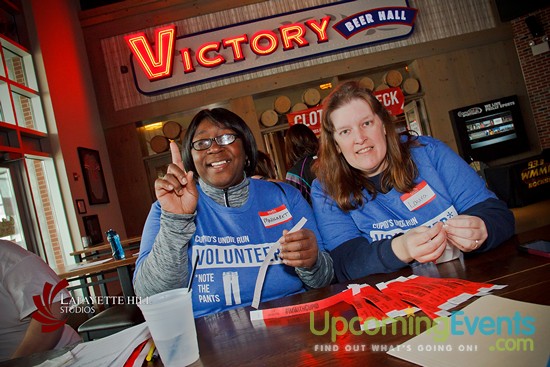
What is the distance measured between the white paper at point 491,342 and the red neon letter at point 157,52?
6.98 meters

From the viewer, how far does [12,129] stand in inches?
187

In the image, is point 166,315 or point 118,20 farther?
point 118,20

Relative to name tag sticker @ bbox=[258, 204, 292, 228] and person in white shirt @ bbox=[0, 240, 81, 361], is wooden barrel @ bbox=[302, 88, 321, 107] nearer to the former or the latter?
name tag sticker @ bbox=[258, 204, 292, 228]

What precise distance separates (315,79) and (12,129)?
4.85 meters

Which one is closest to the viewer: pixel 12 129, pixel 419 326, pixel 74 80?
pixel 419 326

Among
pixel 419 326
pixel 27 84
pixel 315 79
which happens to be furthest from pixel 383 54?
A: pixel 419 326

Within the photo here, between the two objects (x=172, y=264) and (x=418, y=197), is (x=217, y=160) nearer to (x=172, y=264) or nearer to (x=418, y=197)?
(x=172, y=264)

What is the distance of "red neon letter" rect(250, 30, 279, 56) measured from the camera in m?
6.98

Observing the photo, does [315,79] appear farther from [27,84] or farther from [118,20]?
[27,84]

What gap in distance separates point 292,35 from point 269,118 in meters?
1.58

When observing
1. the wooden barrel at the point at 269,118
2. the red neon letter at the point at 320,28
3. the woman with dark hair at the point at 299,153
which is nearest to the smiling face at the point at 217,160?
the woman with dark hair at the point at 299,153

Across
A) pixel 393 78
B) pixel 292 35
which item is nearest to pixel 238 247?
pixel 292 35

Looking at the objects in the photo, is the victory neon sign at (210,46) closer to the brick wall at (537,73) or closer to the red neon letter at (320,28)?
the red neon letter at (320,28)

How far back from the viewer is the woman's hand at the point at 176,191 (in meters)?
1.26
